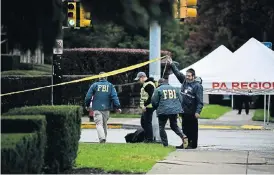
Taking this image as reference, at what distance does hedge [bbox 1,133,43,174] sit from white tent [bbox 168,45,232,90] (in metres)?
14.9

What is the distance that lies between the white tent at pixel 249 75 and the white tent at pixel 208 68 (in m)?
0.22

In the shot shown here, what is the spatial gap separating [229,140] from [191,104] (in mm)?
4383

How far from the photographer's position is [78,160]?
11078mm

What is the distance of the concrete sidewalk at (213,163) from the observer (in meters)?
10.2

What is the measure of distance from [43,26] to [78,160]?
403cm

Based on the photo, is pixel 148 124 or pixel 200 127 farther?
pixel 200 127

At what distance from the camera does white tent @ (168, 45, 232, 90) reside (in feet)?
75.5

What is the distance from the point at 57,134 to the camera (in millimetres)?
9414

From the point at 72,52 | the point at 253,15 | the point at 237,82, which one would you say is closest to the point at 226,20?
the point at 253,15

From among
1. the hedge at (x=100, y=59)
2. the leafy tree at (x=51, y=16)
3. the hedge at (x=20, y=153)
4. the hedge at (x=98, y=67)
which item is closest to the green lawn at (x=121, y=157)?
the hedge at (x=20, y=153)

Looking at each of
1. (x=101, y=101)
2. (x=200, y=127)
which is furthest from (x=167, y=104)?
(x=200, y=127)

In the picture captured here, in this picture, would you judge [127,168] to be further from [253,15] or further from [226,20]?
[226,20]

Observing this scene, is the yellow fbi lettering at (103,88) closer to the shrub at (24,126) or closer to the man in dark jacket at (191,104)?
the man in dark jacket at (191,104)

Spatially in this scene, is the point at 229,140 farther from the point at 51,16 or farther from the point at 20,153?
the point at 20,153
